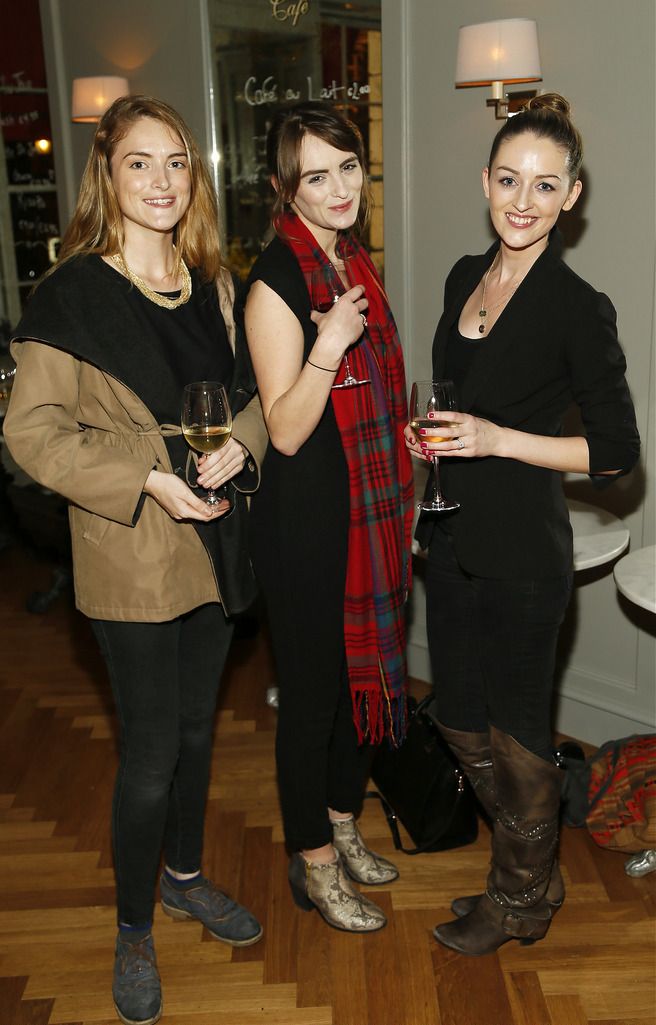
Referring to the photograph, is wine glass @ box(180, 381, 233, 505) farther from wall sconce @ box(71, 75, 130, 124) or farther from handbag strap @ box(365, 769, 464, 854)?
wall sconce @ box(71, 75, 130, 124)

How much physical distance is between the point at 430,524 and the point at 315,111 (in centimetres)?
90

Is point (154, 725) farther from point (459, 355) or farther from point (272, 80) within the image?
point (272, 80)

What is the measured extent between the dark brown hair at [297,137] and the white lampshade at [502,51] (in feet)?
3.25

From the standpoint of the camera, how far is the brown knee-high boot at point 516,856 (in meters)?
2.24

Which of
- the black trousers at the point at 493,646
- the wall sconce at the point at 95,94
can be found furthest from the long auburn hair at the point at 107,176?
the wall sconce at the point at 95,94

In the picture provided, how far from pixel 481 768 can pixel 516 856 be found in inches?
8.7

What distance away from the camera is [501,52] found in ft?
9.20

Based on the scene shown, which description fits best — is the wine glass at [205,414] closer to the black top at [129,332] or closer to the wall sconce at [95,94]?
the black top at [129,332]

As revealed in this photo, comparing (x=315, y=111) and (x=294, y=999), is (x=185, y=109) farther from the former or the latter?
(x=294, y=999)

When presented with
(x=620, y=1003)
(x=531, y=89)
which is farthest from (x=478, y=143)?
(x=620, y=1003)

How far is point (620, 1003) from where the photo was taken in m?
2.27

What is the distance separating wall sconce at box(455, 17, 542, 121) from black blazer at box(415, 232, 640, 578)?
100 cm

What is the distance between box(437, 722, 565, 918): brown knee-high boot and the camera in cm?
242

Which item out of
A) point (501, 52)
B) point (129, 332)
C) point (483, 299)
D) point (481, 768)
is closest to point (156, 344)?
point (129, 332)
